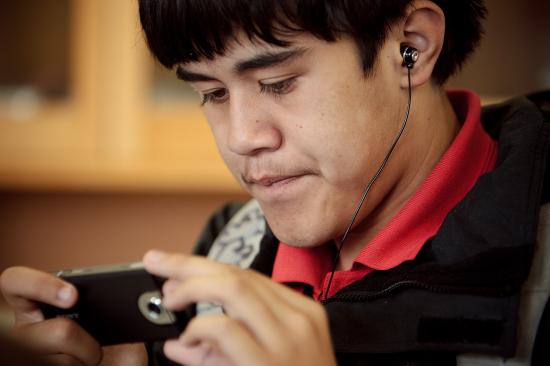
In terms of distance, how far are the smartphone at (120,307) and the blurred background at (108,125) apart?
1.59m

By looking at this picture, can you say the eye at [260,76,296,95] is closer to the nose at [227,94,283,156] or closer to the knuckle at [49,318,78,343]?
the nose at [227,94,283,156]

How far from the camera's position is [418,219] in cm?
104

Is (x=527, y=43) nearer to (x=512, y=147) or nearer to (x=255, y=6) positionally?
(x=512, y=147)

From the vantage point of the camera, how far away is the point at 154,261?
2.52 feet

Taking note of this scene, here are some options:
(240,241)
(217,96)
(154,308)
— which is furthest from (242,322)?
(240,241)

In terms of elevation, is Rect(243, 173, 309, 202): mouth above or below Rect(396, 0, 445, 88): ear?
below

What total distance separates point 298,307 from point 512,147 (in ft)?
1.38

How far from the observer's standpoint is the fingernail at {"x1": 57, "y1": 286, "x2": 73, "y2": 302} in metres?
0.89

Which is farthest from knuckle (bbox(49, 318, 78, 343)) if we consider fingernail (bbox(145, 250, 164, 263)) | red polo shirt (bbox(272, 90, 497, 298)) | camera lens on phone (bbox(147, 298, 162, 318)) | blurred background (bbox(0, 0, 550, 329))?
blurred background (bbox(0, 0, 550, 329))

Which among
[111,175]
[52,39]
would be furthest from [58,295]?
[52,39]

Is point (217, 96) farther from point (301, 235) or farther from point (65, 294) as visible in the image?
point (65, 294)

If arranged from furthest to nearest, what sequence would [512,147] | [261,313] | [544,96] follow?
1. [544,96]
2. [512,147]
3. [261,313]

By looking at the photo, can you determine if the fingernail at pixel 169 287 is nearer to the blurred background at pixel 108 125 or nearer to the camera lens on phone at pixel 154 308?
the camera lens on phone at pixel 154 308

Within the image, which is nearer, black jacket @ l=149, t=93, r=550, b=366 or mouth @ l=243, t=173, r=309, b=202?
black jacket @ l=149, t=93, r=550, b=366
